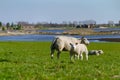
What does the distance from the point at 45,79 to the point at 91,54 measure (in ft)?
72.7

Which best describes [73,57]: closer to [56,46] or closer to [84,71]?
[56,46]

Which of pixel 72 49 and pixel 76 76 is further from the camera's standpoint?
pixel 72 49

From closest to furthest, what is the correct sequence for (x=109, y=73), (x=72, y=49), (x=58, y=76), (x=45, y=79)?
(x=45, y=79) < (x=58, y=76) < (x=109, y=73) < (x=72, y=49)

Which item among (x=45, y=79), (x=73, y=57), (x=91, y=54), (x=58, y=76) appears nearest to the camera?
(x=45, y=79)

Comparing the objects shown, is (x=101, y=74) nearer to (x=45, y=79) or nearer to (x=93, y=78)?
(x=93, y=78)

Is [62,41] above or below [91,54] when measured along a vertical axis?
above

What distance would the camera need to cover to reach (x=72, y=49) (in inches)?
986

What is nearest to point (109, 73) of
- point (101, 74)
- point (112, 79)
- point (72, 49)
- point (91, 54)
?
point (101, 74)

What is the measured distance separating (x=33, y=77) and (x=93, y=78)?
106 inches

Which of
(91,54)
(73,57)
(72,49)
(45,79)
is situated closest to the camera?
(45,79)

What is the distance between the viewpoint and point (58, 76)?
1614cm

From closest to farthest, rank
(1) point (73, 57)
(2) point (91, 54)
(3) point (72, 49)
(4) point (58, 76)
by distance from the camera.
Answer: (4) point (58, 76) < (3) point (72, 49) < (1) point (73, 57) < (2) point (91, 54)

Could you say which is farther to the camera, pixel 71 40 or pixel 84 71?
pixel 71 40

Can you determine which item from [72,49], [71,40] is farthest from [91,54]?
[72,49]
